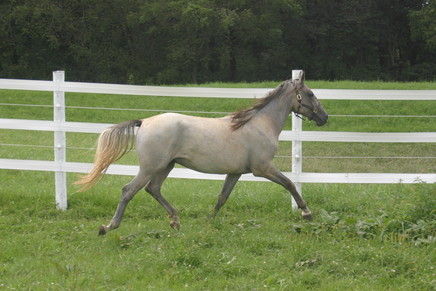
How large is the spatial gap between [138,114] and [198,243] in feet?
42.6

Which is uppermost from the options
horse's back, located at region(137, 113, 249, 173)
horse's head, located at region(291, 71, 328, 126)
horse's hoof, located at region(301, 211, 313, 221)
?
horse's head, located at region(291, 71, 328, 126)

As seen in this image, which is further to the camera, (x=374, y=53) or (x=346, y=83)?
(x=374, y=53)

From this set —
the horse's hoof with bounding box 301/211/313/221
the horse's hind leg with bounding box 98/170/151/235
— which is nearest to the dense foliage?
the horse's hoof with bounding box 301/211/313/221

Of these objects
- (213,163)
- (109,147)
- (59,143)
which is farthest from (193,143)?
(59,143)

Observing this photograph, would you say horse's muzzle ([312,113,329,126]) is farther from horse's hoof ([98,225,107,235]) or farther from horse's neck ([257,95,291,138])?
horse's hoof ([98,225,107,235])

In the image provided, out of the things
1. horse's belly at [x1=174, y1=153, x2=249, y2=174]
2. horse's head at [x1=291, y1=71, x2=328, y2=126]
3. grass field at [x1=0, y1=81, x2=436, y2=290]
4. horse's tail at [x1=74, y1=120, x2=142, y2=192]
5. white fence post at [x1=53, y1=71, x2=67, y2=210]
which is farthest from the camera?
white fence post at [x1=53, y1=71, x2=67, y2=210]

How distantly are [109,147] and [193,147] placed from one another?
95 cm

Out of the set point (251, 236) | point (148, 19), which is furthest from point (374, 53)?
point (251, 236)

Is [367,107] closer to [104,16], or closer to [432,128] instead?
[432,128]

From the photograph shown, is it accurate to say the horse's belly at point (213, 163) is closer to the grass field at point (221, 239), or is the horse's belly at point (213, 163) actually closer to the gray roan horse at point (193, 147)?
the gray roan horse at point (193, 147)

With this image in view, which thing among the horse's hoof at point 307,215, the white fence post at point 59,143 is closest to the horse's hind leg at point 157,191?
the horse's hoof at point 307,215

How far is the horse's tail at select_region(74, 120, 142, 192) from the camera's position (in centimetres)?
773

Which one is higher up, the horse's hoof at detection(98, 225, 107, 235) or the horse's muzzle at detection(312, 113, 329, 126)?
the horse's muzzle at detection(312, 113, 329, 126)

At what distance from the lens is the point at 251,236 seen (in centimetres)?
754
